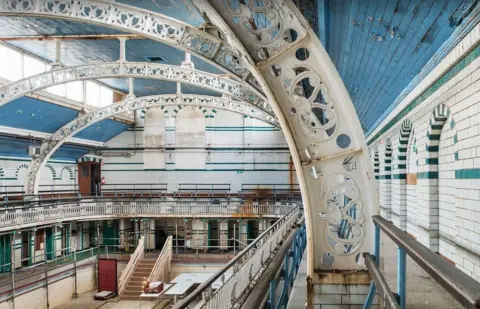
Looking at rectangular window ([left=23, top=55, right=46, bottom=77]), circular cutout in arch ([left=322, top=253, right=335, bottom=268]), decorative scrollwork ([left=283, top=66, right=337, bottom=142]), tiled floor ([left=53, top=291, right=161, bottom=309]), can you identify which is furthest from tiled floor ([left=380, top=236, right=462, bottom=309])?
rectangular window ([left=23, top=55, right=46, bottom=77])

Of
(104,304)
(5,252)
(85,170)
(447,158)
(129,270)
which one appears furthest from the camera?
(85,170)

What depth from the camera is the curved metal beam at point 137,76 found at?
48.4 feet

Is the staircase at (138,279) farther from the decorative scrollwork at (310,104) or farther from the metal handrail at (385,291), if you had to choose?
the metal handrail at (385,291)

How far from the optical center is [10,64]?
58.2 ft

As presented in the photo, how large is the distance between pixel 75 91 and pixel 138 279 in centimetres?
993

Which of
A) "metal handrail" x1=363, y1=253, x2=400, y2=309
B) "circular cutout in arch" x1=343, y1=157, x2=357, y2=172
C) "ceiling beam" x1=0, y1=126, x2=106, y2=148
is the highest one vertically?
"ceiling beam" x1=0, y1=126, x2=106, y2=148

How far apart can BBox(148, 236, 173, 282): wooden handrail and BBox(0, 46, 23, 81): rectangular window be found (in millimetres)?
10141

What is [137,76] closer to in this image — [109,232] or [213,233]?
[213,233]

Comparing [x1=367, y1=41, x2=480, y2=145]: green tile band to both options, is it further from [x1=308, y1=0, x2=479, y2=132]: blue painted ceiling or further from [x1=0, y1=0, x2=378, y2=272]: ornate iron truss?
[x1=0, y1=0, x2=378, y2=272]: ornate iron truss

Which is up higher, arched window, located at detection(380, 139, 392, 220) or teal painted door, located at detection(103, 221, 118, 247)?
arched window, located at detection(380, 139, 392, 220)

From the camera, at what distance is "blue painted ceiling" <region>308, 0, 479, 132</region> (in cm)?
510

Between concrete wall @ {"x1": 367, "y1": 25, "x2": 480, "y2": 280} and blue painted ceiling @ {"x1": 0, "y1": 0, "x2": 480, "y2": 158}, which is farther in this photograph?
concrete wall @ {"x1": 367, "y1": 25, "x2": 480, "y2": 280}

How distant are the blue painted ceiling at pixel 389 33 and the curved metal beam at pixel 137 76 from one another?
6.18m

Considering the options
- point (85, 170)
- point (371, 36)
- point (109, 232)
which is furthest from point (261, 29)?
point (85, 170)
